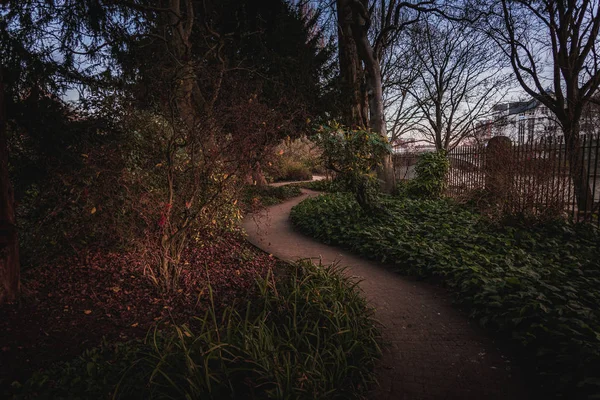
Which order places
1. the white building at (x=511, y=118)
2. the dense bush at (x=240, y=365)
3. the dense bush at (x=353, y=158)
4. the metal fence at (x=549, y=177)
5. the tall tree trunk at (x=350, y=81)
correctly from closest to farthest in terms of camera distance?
the dense bush at (x=240, y=365), the metal fence at (x=549, y=177), the dense bush at (x=353, y=158), the tall tree trunk at (x=350, y=81), the white building at (x=511, y=118)

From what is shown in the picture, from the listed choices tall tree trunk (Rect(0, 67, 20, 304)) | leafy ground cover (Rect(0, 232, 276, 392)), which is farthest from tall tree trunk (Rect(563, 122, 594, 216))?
tall tree trunk (Rect(0, 67, 20, 304))

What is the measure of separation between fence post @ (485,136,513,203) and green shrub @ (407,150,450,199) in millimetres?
2277

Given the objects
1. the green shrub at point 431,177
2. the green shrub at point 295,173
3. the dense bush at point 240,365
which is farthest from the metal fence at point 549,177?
the green shrub at point 295,173

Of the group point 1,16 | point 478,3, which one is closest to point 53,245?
point 1,16

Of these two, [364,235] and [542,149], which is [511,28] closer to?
[542,149]

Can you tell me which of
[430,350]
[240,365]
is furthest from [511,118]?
[240,365]

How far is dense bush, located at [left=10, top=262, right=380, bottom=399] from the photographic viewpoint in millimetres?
2176

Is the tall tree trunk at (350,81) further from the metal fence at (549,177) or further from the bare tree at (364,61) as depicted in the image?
the metal fence at (549,177)

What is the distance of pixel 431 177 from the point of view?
1097 centimetres

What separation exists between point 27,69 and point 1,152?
4.46 ft

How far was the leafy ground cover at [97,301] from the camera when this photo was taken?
2.89m

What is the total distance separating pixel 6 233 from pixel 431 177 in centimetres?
1096

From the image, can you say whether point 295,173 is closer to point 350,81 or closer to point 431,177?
point 350,81

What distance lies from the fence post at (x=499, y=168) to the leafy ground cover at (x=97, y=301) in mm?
5329
